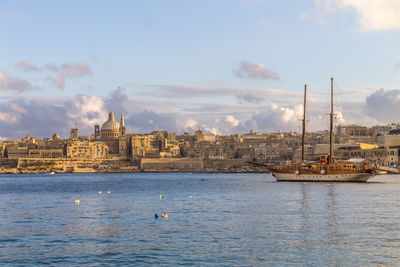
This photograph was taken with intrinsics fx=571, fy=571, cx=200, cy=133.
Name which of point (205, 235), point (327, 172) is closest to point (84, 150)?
point (327, 172)

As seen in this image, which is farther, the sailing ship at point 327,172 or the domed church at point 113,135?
the domed church at point 113,135

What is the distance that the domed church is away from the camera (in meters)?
153

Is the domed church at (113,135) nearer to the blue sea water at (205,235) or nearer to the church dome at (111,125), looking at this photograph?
the church dome at (111,125)

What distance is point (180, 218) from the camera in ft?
78.7

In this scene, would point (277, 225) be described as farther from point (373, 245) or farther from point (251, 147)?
point (251, 147)

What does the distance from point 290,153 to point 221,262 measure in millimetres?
116868

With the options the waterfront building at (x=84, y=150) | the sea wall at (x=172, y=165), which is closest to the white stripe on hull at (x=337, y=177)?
the sea wall at (x=172, y=165)

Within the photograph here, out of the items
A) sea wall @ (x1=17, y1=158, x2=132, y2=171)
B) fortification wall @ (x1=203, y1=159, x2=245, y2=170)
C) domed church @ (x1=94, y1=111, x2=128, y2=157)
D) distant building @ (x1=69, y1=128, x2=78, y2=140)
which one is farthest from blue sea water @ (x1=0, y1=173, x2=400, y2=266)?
distant building @ (x1=69, y1=128, x2=78, y2=140)

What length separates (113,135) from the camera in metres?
169

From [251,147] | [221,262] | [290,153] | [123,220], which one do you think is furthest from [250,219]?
[251,147]

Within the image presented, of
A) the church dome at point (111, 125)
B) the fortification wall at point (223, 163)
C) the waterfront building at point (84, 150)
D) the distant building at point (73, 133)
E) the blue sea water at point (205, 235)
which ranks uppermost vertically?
the church dome at point (111, 125)

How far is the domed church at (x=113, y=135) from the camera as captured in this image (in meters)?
153

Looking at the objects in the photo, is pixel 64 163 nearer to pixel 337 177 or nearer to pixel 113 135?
→ pixel 113 135

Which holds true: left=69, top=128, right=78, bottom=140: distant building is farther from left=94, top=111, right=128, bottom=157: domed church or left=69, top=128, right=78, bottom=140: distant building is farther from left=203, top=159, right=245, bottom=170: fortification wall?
left=203, top=159, right=245, bottom=170: fortification wall
